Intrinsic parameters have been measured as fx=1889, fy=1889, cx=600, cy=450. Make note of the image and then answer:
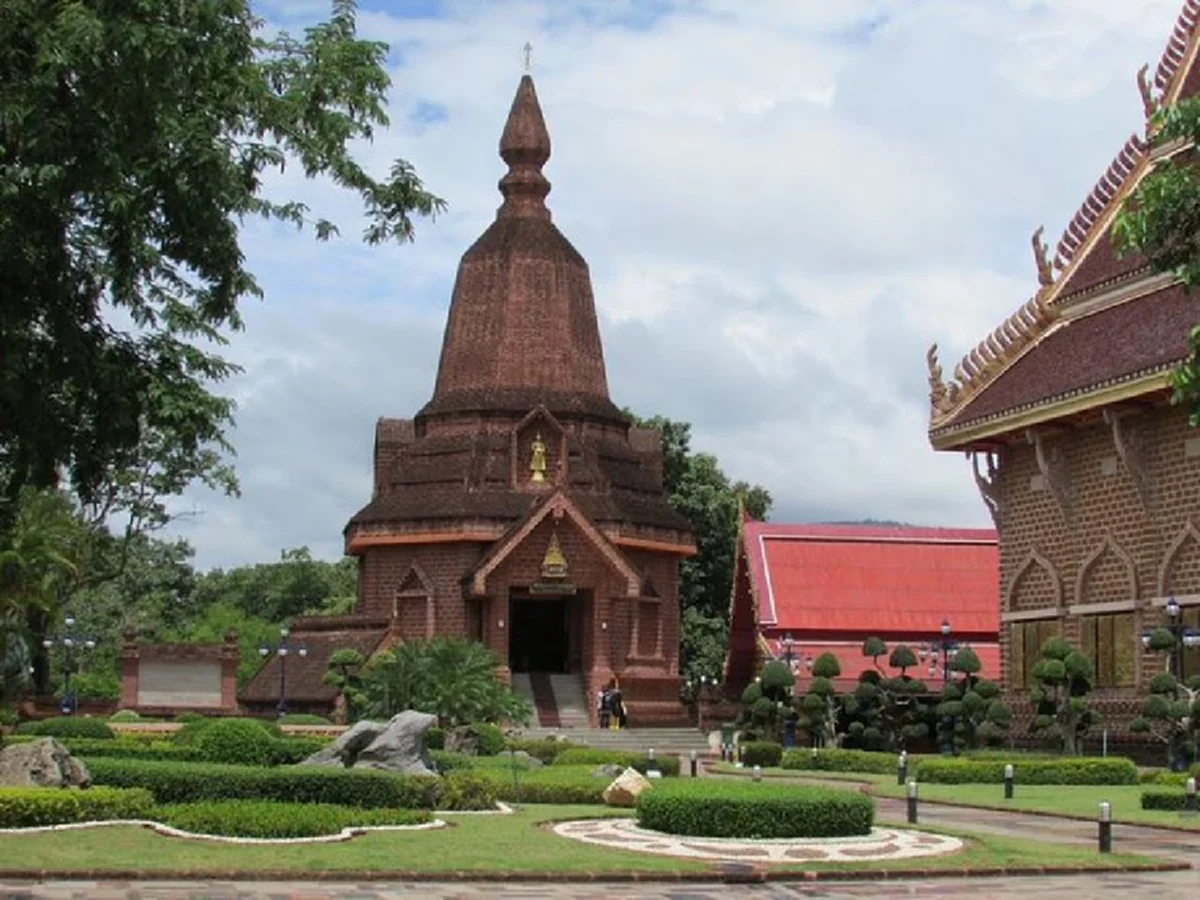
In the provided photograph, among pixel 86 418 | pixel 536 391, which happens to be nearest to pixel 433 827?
pixel 86 418

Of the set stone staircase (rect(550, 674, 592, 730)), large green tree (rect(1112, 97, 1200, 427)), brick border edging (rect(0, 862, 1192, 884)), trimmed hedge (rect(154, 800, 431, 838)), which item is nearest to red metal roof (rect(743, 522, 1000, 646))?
stone staircase (rect(550, 674, 592, 730))

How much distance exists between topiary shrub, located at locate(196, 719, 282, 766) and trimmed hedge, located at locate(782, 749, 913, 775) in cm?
1140

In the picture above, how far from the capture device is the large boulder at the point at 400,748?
76.2ft

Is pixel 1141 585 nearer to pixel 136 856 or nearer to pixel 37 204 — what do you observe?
pixel 136 856

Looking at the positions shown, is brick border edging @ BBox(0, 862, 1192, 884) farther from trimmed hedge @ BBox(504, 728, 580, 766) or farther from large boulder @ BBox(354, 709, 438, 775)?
trimmed hedge @ BBox(504, 728, 580, 766)

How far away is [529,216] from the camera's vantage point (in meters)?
52.2

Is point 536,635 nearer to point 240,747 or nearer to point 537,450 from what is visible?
point 537,450

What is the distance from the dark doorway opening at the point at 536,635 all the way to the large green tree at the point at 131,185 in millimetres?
35961

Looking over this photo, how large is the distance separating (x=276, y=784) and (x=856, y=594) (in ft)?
91.6

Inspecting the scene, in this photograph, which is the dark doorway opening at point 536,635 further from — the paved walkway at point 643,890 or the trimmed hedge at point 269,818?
the paved walkway at point 643,890

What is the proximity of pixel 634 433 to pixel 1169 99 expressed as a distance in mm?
19865

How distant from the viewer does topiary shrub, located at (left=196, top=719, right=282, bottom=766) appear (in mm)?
25594

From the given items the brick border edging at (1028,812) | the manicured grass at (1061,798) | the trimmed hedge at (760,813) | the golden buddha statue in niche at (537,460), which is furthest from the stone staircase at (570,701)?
the trimmed hedge at (760,813)

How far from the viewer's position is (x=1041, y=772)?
28.8 m
